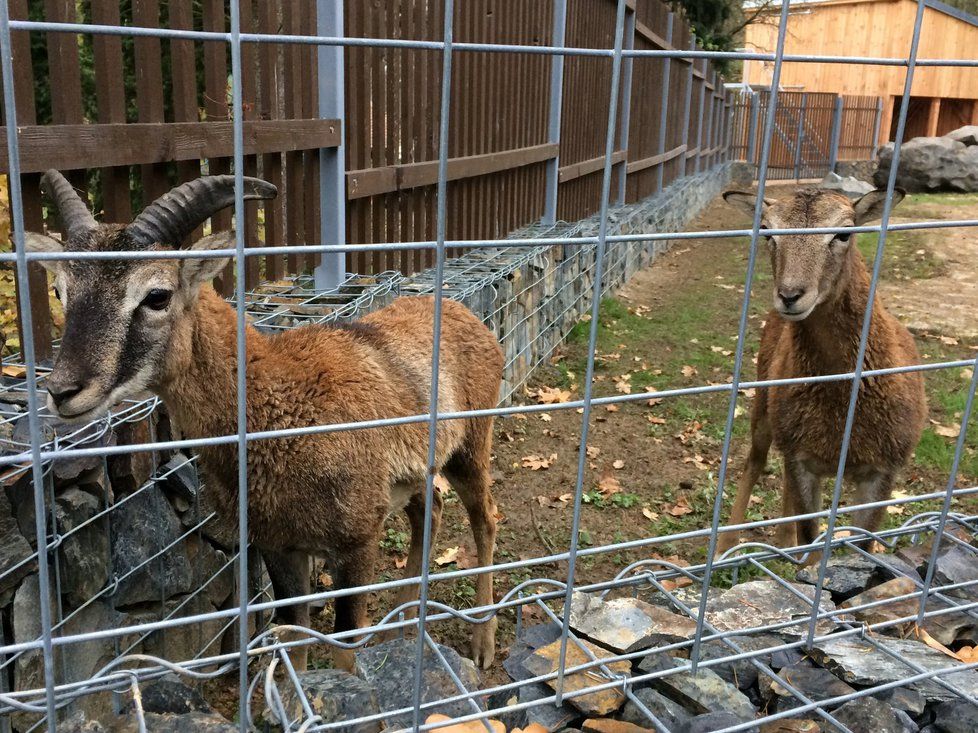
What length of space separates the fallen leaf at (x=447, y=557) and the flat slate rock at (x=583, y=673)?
7.73 ft

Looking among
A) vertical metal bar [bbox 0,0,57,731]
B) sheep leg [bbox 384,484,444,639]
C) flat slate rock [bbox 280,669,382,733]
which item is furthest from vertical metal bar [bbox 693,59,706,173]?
vertical metal bar [bbox 0,0,57,731]

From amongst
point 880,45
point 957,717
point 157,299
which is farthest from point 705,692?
point 880,45

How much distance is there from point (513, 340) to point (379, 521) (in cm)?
398

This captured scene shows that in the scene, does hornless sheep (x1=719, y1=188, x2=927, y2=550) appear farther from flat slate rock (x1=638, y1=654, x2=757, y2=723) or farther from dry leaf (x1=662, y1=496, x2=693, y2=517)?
flat slate rock (x1=638, y1=654, x2=757, y2=723)

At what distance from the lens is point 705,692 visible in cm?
264

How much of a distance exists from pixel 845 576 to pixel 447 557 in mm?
2440

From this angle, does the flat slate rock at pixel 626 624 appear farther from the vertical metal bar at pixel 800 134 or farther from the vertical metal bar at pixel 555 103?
the vertical metal bar at pixel 800 134

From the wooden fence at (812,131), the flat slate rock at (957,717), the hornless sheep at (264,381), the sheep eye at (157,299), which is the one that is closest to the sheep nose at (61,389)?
the hornless sheep at (264,381)

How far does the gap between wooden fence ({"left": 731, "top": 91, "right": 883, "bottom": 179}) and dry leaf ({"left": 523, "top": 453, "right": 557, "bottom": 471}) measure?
81.6 ft

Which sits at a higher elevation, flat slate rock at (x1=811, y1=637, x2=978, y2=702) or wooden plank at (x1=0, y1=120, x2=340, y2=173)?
wooden plank at (x1=0, y1=120, x2=340, y2=173)

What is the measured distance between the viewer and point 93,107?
25.7 ft

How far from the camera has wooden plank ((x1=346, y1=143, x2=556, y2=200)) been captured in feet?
20.1

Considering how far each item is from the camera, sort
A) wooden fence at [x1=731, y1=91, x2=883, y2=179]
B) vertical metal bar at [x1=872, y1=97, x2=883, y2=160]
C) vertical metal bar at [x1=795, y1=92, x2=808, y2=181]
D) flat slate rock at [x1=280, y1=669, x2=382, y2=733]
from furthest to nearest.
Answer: vertical metal bar at [x1=872, y1=97, x2=883, y2=160], wooden fence at [x1=731, y1=91, x2=883, y2=179], vertical metal bar at [x1=795, y1=92, x2=808, y2=181], flat slate rock at [x1=280, y1=669, x2=382, y2=733]

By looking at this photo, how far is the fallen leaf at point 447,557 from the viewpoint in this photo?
5168 mm
